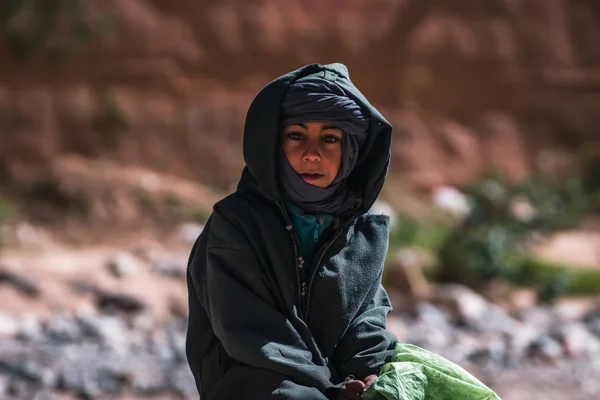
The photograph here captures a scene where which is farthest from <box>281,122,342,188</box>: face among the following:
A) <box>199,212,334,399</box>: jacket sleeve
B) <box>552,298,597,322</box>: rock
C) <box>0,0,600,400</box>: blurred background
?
<box>552,298,597,322</box>: rock

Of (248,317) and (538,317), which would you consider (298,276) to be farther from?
(538,317)

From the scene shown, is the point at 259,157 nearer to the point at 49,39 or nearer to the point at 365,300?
the point at 365,300

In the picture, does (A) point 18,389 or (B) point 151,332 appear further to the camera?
(B) point 151,332

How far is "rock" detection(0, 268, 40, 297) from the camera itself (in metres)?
8.83

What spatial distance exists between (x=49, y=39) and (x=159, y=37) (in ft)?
6.23

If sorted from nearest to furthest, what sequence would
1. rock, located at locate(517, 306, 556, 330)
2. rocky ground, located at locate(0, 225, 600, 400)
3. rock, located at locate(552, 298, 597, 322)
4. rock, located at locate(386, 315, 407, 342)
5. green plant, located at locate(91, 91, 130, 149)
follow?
rocky ground, located at locate(0, 225, 600, 400) → rock, located at locate(386, 315, 407, 342) → rock, located at locate(517, 306, 556, 330) → rock, located at locate(552, 298, 597, 322) → green plant, located at locate(91, 91, 130, 149)

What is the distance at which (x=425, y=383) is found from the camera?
240cm

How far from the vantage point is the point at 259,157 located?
250 centimetres

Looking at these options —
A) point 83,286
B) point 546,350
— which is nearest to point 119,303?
point 83,286

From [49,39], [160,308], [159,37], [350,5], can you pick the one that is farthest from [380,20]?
[160,308]

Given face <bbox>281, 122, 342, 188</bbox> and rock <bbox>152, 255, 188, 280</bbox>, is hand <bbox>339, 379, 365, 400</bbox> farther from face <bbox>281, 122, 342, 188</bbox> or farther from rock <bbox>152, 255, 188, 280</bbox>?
rock <bbox>152, 255, 188, 280</bbox>

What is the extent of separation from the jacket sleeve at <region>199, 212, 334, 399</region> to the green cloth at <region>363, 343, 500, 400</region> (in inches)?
5.7

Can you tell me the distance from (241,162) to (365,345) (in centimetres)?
1415

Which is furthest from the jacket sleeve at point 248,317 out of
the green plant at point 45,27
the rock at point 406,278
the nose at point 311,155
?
the green plant at point 45,27
